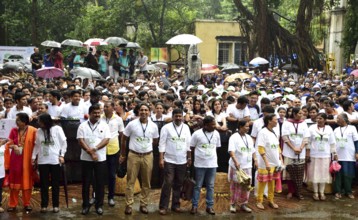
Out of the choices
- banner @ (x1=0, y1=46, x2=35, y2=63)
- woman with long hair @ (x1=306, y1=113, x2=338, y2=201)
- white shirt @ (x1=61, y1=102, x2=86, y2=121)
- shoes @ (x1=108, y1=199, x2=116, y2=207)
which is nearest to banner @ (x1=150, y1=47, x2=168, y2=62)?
banner @ (x1=0, y1=46, x2=35, y2=63)

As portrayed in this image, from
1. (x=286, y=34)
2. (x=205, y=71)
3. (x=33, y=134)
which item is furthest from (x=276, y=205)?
(x=286, y=34)

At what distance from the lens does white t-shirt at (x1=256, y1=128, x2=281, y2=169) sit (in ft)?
33.6

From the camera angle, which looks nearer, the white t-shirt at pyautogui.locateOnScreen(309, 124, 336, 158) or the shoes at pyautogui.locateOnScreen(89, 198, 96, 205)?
the shoes at pyautogui.locateOnScreen(89, 198, 96, 205)

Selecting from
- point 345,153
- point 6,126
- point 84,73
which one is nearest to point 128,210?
point 6,126

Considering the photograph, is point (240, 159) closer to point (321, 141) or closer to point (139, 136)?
point (139, 136)

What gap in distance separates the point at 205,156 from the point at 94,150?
5.92 ft

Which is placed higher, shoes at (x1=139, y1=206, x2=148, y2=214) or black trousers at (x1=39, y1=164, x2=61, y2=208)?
black trousers at (x1=39, y1=164, x2=61, y2=208)

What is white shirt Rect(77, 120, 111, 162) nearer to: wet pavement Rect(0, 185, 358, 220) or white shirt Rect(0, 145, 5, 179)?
wet pavement Rect(0, 185, 358, 220)

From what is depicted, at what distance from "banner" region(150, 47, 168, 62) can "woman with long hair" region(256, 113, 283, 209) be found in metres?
25.4

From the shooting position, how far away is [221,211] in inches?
398

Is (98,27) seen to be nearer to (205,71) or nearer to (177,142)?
(205,71)

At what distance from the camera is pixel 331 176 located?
445 inches

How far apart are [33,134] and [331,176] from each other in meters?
5.61

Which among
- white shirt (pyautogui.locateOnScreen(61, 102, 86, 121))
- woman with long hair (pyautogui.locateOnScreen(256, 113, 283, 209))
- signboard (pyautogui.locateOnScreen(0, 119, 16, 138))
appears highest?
white shirt (pyautogui.locateOnScreen(61, 102, 86, 121))
